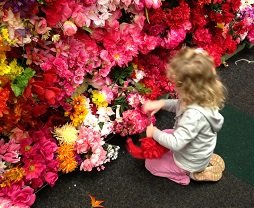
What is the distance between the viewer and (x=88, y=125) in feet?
6.84

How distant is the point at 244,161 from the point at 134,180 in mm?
641

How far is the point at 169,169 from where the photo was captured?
211 cm

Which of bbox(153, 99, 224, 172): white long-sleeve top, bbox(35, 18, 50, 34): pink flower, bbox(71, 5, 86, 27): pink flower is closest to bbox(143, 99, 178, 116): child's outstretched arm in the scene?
bbox(153, 99, 224, 172): white long-sleeve top

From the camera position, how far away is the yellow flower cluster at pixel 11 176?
1.83 metres

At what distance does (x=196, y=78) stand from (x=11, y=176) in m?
0.95

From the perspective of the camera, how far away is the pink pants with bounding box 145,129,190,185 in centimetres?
211

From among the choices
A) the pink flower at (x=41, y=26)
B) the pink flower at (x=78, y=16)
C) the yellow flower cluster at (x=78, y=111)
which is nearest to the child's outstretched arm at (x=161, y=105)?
the yellow flower cluster at (x=78, y=111)

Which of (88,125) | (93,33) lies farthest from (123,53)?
(88,125)

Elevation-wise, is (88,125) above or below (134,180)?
above

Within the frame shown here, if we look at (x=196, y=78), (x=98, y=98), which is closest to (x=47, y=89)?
(x=98, y=98)

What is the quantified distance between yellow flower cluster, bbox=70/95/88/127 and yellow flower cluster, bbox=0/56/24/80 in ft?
1.32

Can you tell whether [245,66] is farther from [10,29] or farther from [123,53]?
[10,29]

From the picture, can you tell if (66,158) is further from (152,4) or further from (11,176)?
(152,4)

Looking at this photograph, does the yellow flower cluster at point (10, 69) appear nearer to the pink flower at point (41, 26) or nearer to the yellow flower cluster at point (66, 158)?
the pink flower at point (41, 26)
